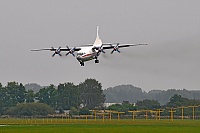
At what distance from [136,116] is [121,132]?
9015 cm

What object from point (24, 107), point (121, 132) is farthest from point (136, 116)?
point (121, 132)

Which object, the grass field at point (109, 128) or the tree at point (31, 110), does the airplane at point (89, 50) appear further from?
the tree at point (31, 110)

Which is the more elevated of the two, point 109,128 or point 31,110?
point 31,110

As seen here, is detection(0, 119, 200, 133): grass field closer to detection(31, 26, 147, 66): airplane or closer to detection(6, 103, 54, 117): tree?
detection(31, 26, 147, 66): airplane

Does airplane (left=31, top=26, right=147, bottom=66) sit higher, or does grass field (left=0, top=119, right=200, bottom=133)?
airplane (left=31, top=26, right=147, bottom=66)

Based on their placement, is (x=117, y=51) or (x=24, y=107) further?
(x=24, y=107)

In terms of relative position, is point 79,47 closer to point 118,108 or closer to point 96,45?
point 96,45

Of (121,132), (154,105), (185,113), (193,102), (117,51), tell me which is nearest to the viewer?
(121,132)

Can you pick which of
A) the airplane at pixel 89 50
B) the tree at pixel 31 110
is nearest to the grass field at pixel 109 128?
the airplane at pixel 89 50

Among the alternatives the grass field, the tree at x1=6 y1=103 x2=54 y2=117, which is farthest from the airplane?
the tree at x1=6 y1=103 x2=54 y2=117

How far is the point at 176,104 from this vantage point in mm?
190375

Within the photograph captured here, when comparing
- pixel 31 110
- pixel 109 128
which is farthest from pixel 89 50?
pixel 31 110

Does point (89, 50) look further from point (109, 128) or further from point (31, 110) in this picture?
point (31, 110)

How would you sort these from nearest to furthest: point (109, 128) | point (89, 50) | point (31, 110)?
point (109, 128)
point (89, 50)
point (31, 110)
